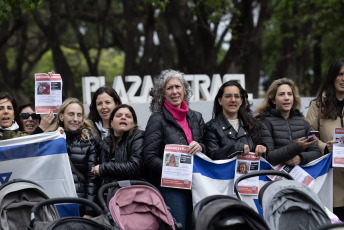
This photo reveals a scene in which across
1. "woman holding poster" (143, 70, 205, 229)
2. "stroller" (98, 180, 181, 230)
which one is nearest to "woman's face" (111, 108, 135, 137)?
"woman holding poster" (143, 70, 205, 229)

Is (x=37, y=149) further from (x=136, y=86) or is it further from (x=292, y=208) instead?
(x=136, y=86)

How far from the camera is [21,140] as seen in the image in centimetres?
657

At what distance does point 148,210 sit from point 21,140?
189 centimetres

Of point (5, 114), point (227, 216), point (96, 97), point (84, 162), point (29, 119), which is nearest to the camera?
point (227, 216)

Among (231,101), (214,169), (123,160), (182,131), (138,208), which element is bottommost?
(138,208)

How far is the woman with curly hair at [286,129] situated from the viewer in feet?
22.2

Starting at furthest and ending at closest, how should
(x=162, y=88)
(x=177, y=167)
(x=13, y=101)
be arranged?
(x=13, y=101) < (x=162, y=88) < (x=177, y=167)

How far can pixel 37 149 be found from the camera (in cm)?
667

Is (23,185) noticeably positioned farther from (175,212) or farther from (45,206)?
(175,212)

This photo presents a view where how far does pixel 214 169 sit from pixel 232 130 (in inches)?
19.5

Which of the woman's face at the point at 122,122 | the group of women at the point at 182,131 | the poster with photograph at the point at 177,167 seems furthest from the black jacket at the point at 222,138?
the woman's face at the point at 122,122

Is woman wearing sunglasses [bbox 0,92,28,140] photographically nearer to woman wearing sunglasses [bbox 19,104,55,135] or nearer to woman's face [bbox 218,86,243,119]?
woman wearing sunglasses [bbox 19,104,55,135]

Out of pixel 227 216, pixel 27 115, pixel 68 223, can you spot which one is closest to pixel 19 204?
pixel 68 223

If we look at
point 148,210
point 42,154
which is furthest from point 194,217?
point 42,154
